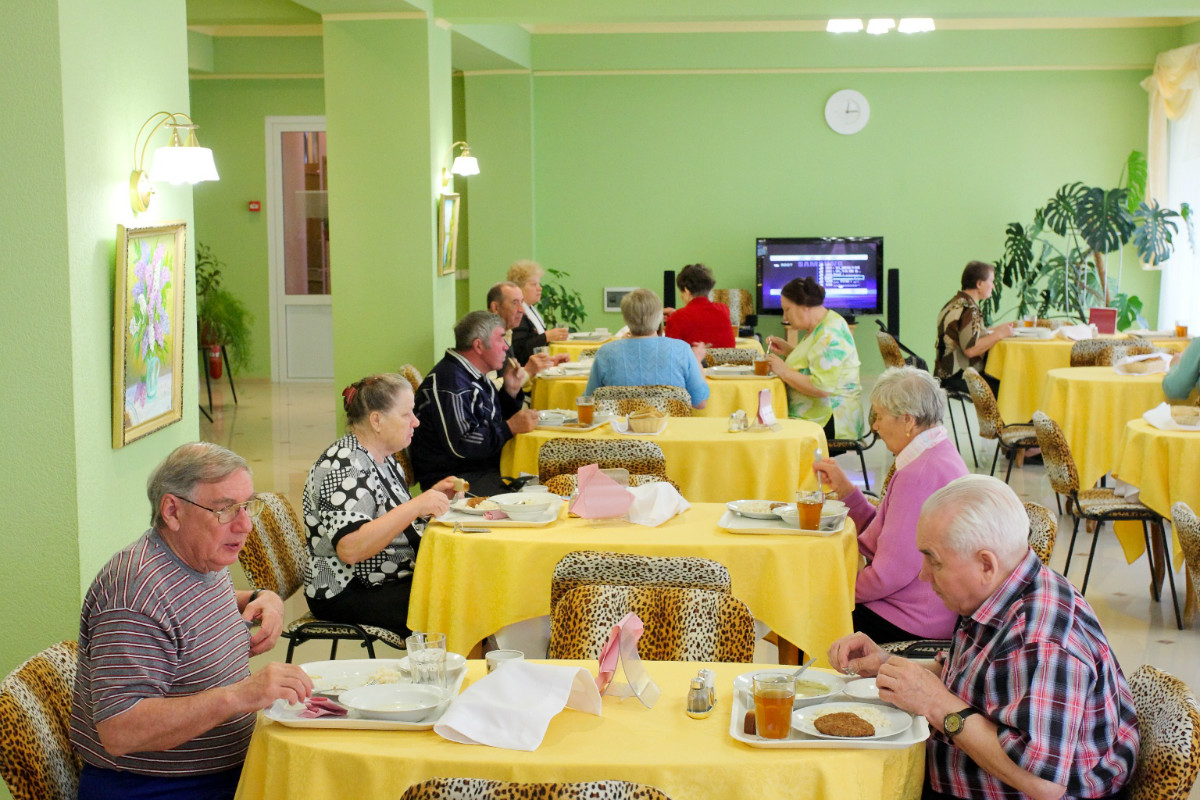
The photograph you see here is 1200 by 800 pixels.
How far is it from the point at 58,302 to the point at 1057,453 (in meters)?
4.28

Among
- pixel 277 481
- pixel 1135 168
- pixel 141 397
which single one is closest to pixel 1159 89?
pixel 1135 168

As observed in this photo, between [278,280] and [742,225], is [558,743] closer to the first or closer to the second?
[742,225]

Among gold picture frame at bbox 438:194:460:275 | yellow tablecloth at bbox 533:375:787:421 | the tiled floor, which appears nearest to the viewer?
the tiled floor

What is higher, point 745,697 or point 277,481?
point 745,697

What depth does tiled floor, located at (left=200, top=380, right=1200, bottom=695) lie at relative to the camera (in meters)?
5.24

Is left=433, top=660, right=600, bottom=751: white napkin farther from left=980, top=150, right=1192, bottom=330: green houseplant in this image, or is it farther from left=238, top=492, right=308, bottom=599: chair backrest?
left=980, top=150, right=1192, bottom=330: green houseplant

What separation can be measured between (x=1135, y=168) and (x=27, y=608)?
1124cm

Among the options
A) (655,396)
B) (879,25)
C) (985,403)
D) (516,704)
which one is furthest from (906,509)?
(879,25)

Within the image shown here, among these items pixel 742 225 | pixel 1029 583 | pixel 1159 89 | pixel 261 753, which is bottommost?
pixel 261 753

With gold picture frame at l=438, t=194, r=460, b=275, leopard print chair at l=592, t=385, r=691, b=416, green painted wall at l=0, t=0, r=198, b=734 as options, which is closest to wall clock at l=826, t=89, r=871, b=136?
gold picture frame at l=438, t=194, r=460, b=275

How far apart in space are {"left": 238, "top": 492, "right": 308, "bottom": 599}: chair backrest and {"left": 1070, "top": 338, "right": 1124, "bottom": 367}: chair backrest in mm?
6106

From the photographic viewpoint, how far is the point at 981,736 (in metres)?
2.36

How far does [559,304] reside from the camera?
12.3 metres

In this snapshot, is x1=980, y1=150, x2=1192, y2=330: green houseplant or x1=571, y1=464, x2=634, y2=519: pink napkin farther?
x1=980, y1=150, x2=1192, y2=330: green houseplant
